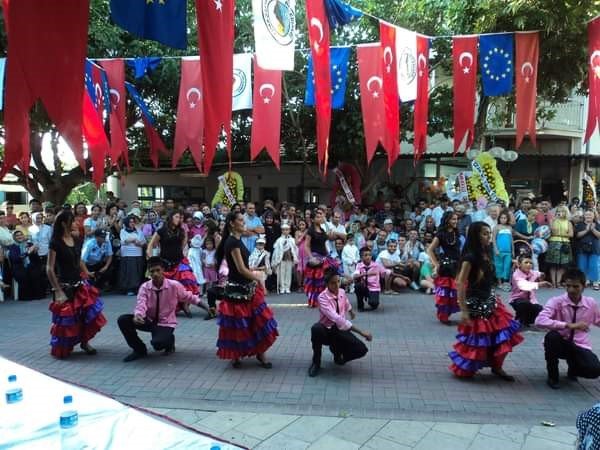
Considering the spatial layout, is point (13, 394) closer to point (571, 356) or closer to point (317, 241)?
point (571, 356)

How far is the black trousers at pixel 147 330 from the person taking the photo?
513 centimetres

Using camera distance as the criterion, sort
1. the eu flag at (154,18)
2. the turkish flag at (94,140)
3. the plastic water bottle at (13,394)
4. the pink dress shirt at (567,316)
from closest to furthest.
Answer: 1. the plastic water bottle at (13,394)
2. the eu flag at (154,18)
3. the pink dress shirt at (567,316)
4. the turkish flag at (94,140)

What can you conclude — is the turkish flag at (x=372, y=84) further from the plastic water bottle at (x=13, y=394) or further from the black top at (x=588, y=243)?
the plastic water bottle at (x=13, y=394)

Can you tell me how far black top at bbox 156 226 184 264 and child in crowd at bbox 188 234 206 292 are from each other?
1971mm

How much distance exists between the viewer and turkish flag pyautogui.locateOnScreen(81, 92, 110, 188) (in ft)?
17.7

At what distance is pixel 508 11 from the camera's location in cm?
923

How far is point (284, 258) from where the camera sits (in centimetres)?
945

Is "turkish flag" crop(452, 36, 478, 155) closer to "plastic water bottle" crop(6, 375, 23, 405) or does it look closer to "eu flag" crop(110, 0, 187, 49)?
"eu flag" crop(110, 0, 187, 49)

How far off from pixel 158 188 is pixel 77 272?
16.4 metres

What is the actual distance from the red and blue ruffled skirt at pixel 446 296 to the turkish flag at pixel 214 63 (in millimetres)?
4286

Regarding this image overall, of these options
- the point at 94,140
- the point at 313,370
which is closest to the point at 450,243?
the point at 313,370

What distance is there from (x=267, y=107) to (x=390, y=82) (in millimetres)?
2296

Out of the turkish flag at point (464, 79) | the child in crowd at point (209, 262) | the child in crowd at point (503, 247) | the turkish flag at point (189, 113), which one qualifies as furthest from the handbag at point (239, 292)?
the child in crowd at point (503, 247)

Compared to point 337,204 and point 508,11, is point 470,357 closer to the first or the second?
point 508,11
